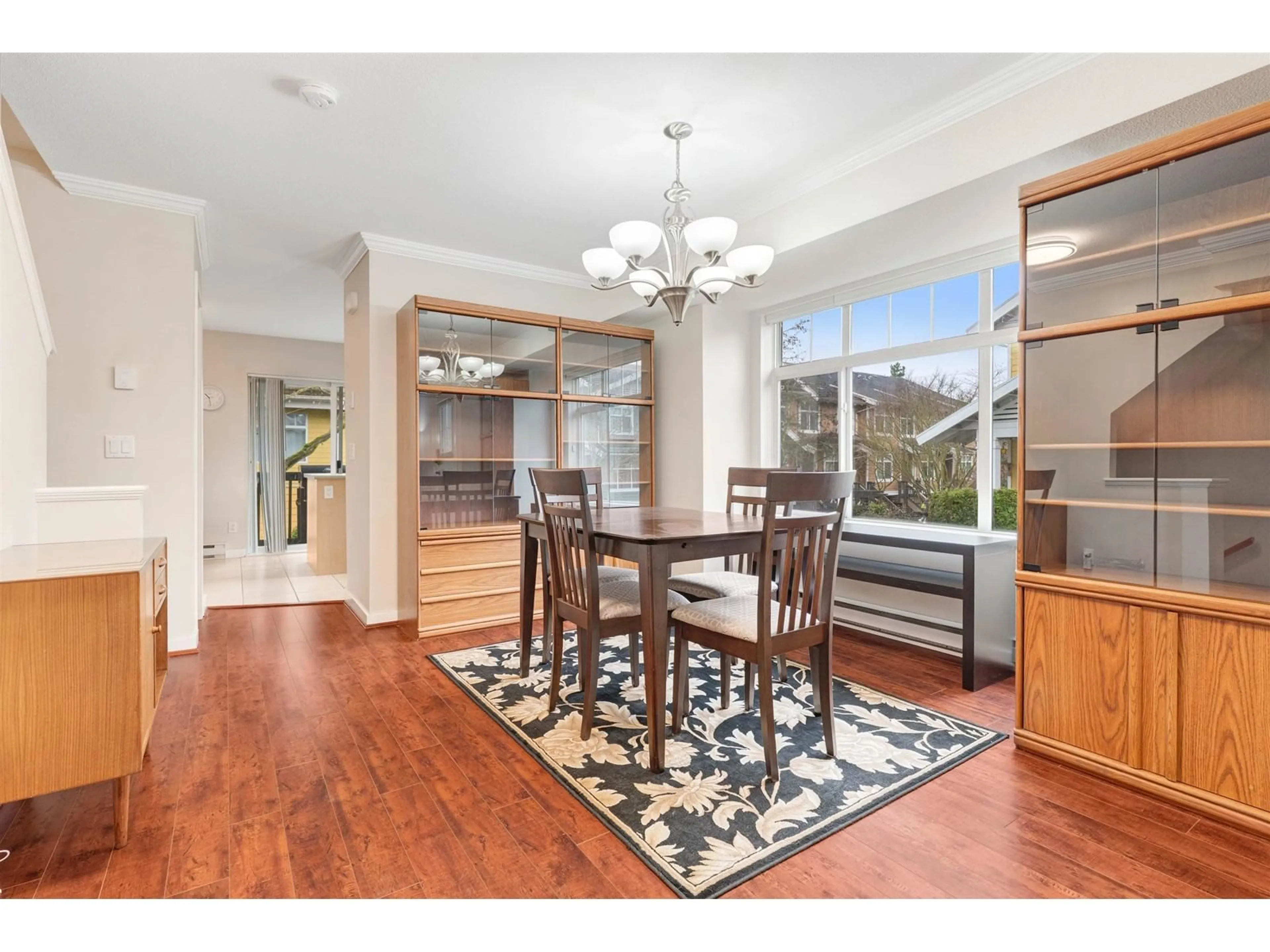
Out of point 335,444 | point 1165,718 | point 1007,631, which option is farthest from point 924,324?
point 335,444

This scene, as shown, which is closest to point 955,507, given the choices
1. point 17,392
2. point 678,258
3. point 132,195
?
point 678,258

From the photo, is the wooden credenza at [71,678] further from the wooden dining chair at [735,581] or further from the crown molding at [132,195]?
the crown molding at [132,195]

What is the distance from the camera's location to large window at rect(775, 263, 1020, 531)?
3.42 metres

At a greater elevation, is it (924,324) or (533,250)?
(533,250)

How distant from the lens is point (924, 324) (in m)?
3.78

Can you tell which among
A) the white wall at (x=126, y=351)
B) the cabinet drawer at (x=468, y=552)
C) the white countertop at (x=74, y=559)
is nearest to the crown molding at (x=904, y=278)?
the cabinet drawer at (x=468, y=552)

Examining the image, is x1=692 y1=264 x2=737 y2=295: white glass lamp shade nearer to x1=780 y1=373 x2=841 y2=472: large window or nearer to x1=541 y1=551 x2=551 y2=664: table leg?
x1=541 y1=551 x2=551 y2=664: table leg

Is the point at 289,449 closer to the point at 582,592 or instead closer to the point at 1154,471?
the point at 582,592

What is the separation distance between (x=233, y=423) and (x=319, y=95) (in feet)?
18.4
